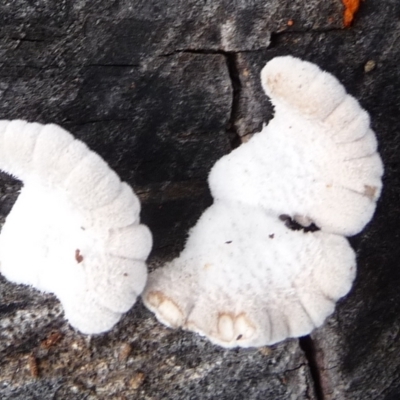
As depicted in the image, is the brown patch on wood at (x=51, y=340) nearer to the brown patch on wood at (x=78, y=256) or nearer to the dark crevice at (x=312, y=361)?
the brown patch on wood at (x=78, y=256)

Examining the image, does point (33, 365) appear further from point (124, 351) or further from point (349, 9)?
point (349, 9)

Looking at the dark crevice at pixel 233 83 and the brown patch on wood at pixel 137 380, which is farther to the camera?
the brown patch on wood at pixel 137 380

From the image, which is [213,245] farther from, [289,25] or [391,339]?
[391,339]

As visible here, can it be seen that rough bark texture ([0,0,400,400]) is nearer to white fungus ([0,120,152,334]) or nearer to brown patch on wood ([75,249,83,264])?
white fungus ([0,120,152,334])

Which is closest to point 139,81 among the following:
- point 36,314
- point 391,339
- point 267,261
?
point 267,261

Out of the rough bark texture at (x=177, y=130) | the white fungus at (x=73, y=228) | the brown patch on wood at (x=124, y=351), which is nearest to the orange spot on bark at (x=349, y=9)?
the rough bark texture at (x=177, y=130)
